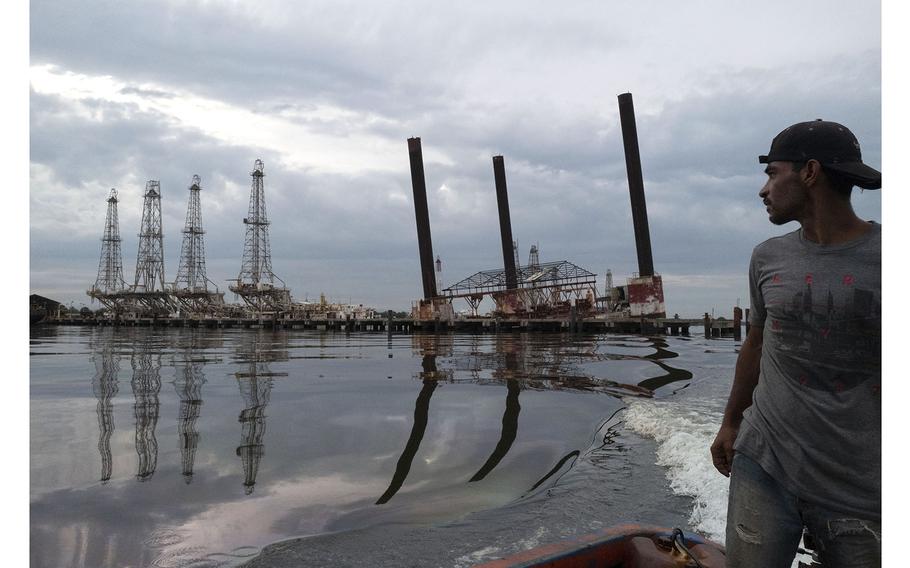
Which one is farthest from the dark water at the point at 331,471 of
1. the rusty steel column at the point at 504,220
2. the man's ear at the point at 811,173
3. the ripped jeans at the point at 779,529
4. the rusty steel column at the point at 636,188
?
the rusty steel column at the point at 504,220

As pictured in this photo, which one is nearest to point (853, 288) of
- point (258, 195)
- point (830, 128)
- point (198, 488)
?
point (830, 128)

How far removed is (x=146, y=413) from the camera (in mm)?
8672

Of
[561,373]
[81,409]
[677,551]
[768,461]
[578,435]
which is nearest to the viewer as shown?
[768,461]

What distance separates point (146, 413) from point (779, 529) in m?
8.81

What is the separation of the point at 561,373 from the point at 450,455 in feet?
28.2

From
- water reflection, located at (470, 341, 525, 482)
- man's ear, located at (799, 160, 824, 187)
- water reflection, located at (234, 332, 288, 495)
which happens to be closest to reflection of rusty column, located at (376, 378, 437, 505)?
water reflection, located at (470, 341, 525, 482)

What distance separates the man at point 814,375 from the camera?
66.8 inches

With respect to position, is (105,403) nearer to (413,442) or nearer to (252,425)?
(252,425)

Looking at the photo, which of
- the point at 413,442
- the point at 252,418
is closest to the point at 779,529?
the point at 413,442

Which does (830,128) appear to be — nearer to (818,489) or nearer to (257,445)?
(818,489)

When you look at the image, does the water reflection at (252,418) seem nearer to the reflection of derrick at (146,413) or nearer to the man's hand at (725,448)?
the reflection of derrick at (146,413)

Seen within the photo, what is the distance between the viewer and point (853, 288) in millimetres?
1715

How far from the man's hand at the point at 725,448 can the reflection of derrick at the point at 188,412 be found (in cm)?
490

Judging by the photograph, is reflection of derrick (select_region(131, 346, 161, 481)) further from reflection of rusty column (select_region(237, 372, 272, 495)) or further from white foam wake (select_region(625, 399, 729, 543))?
white foam wake (select_region(625, 399, 729, 543))
